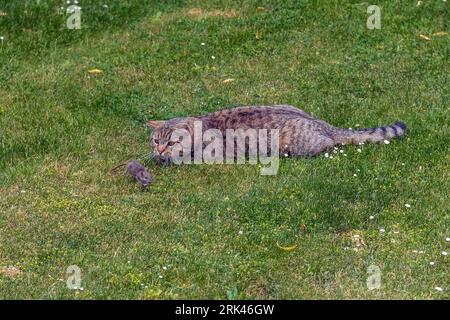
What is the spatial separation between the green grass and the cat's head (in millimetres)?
270

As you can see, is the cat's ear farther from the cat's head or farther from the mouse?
the mouse

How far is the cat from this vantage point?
1105cm

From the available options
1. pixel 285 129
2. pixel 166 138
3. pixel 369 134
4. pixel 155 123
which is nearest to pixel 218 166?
pixel 166 138

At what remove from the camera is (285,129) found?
11.1 metres

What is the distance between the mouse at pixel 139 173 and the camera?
1026cm

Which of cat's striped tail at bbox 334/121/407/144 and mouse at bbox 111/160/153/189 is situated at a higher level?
cat's striped tail at bbox 334/121/407/144

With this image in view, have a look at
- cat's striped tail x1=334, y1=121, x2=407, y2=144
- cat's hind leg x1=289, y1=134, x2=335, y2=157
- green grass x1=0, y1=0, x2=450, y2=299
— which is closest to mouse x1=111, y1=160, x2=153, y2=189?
green grass x1=0, y1=0, x2=450, y2=299

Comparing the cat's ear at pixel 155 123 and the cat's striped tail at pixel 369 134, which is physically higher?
the cat's striped tail at pixel 369 134

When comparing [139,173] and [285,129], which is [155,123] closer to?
[139,173]

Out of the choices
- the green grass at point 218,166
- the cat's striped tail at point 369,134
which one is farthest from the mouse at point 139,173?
the cat's striped tail at point 369,134

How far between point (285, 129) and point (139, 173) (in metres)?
1.81

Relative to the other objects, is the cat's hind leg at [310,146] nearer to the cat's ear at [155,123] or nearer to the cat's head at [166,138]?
the cat's head at [166,138]

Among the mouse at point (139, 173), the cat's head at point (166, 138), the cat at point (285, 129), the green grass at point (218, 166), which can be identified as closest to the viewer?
the green grass at point (218, 166)

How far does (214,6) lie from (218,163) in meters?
5.64
